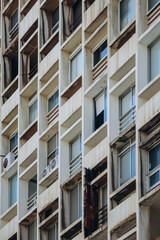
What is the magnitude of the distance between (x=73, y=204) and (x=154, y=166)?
7.94m

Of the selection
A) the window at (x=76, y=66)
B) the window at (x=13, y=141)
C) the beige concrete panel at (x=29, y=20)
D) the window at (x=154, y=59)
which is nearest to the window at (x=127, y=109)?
the window at (x=154, y=59)

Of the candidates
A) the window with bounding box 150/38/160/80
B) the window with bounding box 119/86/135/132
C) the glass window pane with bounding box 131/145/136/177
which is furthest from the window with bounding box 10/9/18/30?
the glass window pane with bounding box 131/145/136/177

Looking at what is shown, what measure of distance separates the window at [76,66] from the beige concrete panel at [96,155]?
17.8 feet

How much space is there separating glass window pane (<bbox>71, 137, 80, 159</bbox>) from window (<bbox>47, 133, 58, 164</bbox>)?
7.25 feet

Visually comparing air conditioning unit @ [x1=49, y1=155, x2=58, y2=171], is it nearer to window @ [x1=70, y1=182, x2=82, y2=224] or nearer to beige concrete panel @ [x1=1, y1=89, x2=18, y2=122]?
window @ [x1=70, y1=182, x2=82, y2=224]

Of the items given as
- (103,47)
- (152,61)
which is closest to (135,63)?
(152,61)

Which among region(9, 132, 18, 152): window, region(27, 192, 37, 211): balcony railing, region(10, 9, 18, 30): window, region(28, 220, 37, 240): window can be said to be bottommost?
region(28, 220, 37, 240): window

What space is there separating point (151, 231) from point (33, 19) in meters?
18.9

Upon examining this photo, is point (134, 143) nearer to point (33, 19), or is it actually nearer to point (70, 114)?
point (70, 114)

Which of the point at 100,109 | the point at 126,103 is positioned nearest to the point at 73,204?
the point at 100,109

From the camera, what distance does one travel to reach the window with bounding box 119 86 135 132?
168ft

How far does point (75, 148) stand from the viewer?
5647 cm

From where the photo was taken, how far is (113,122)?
171 ft

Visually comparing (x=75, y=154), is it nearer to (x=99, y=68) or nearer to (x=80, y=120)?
(x=80, y=120)
